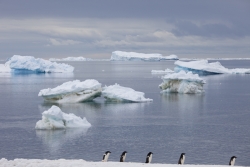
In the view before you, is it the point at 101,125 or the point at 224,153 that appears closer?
the point at 224,153

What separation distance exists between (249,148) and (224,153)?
1725 millimetres

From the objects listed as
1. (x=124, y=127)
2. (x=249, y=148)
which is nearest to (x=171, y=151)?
(x=249, y=148)

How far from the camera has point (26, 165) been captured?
11.8 metres

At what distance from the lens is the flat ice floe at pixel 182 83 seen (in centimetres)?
4258

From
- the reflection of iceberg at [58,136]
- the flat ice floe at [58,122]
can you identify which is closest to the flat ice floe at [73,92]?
the flat ice floe at [58,122]

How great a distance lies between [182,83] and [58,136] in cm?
2373

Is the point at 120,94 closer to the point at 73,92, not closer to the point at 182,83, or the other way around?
the point at 73,92

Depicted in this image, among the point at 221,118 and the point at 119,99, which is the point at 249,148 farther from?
the point at 119,99

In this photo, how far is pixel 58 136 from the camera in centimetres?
2402

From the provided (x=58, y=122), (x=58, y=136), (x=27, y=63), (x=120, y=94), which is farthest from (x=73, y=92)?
(x=27, y=63)

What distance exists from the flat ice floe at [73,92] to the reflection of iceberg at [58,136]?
10121mm

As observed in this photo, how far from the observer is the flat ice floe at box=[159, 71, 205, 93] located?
42.6 metres

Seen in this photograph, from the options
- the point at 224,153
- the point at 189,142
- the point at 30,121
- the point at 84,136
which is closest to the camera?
the point at 224,153

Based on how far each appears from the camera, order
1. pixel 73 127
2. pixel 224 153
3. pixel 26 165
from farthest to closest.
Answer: pixel 73 127 < pixel 224 153 < pixel 26 165
